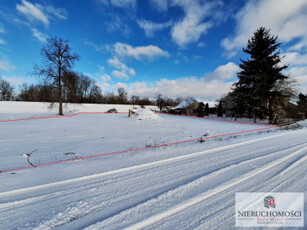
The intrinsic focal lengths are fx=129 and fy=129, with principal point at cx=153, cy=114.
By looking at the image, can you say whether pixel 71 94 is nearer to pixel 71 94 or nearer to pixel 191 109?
pixel 71 94

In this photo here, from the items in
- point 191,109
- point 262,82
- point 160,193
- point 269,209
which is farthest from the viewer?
point 191,109

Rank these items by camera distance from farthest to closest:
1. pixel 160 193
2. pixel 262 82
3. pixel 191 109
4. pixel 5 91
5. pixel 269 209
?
pixel 5 91 < pixel 191 109 < pixel 262 82 < pixel 160 193 < pixel 269 209

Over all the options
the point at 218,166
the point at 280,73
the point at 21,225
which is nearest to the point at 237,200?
the point at 218,166

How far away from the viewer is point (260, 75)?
1591 centimetres

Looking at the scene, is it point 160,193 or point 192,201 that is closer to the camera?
point 192,201

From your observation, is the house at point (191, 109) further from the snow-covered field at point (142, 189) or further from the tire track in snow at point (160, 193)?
the tire track in snow at point (160, 193)

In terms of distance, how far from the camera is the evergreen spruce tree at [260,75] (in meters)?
15.8

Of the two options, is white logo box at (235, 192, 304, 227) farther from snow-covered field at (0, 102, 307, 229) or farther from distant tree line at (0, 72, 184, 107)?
distant tree line at (0, 72, 184, 107)

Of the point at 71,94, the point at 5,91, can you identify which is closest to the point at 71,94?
the point at 71,94

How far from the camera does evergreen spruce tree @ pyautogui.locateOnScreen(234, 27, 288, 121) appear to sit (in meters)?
15.8

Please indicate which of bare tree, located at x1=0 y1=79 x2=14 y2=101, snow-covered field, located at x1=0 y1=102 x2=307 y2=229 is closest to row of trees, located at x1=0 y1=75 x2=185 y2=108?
bare tree, located at x1=0 y1=79 x2=14 y2=101

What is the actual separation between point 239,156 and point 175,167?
6.14ft

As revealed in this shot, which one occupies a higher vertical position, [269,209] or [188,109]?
[188,109]

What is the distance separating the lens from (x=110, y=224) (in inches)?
54.7
